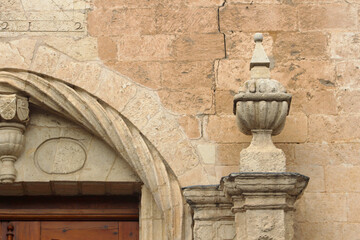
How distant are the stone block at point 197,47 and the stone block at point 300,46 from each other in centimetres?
37

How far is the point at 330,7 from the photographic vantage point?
27.7 feet

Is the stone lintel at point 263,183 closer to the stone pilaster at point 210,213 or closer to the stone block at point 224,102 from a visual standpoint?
the stone pilaster at point 210,213

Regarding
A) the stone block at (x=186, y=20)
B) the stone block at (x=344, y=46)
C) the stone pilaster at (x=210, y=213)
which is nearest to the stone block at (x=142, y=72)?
the stone block at (x=186, y=20)

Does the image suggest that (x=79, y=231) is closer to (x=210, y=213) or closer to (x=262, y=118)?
(x=210, y=213)

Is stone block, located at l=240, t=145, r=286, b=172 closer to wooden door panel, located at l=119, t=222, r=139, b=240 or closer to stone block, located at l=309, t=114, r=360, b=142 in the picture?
stone block, located at l=309, t=114, r=360, b=142

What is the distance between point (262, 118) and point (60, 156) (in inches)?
54.6

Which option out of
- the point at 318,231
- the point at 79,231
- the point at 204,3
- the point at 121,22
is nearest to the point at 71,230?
the point at 79,231

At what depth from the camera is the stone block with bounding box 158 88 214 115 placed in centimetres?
820

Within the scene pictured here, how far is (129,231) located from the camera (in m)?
8.37

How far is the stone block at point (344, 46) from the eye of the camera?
27.3ft

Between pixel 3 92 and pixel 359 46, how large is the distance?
7.54ft

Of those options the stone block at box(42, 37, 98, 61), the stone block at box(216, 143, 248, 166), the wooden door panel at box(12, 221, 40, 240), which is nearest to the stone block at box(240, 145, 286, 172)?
the stone block at box(216, 143, 248, 166)

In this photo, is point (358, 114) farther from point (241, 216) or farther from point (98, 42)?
point (98, 42)

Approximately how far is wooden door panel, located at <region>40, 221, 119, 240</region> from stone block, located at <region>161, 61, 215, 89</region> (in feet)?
3.31
